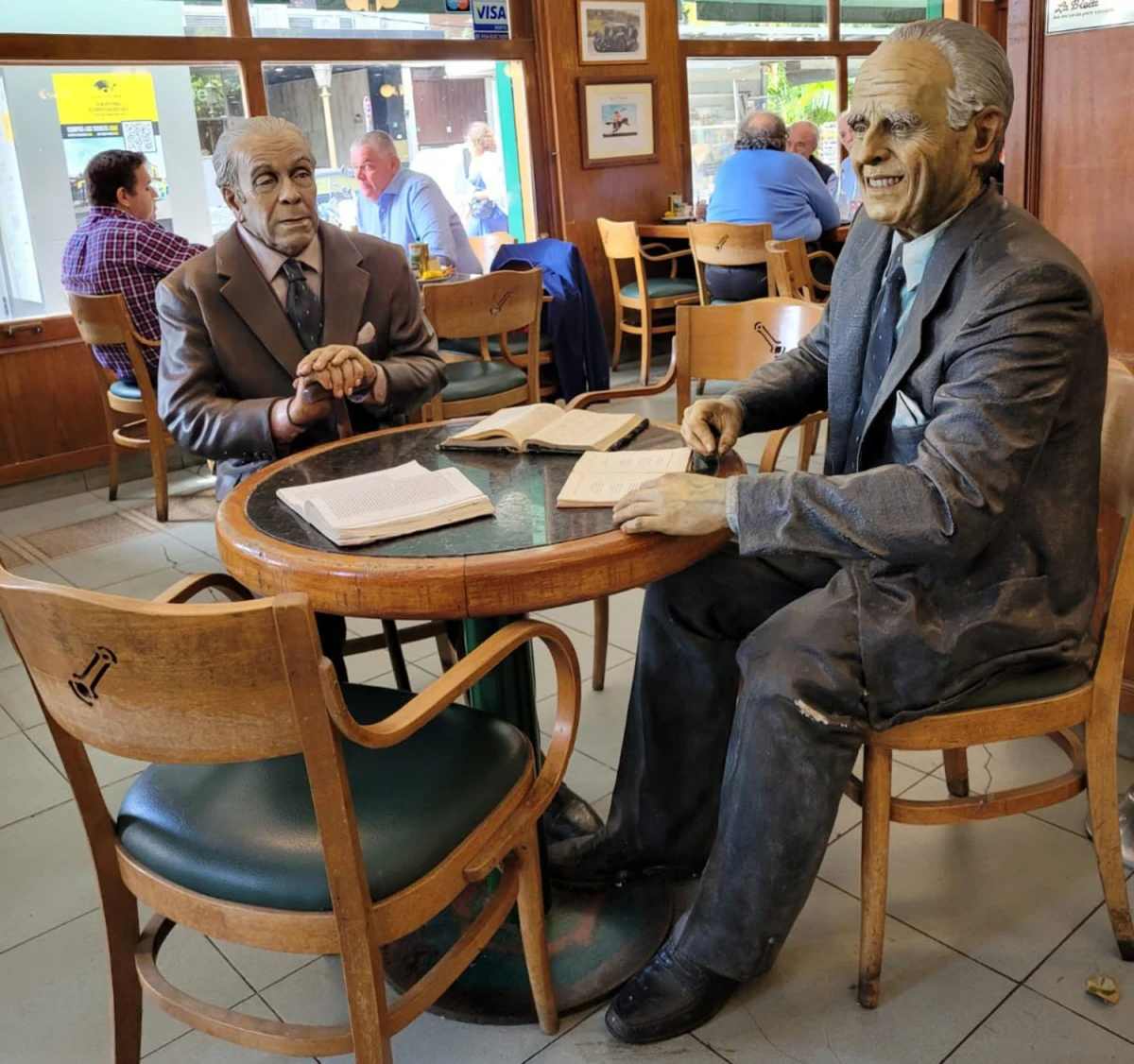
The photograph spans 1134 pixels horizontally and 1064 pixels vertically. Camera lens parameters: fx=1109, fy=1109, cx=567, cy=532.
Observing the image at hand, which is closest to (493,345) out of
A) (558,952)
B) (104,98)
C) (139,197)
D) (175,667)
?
(139,197)

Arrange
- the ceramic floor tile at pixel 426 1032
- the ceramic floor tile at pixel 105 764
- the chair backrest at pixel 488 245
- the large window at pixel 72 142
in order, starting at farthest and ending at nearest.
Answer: the chair backrest at pixel 488 245, the large window at pixel 72 142, the ceramic floor tile at pixel 105 764, the ceramic floor tile at pixel 426 1032

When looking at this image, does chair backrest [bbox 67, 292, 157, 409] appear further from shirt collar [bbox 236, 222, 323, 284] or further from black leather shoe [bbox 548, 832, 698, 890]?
black leather shoe [bbox 548, 832, 698, 890]

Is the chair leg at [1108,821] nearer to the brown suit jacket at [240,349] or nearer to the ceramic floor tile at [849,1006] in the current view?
the ceramic floor tile at [849,1006]

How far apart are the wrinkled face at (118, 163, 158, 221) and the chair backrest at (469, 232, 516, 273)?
5.37 feet

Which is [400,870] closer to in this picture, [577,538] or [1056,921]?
[577,538]

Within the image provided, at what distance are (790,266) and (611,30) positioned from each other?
2369 millimetres

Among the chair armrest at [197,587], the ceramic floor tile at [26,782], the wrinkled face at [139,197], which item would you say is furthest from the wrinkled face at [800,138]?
the chair armrest at [197,587]

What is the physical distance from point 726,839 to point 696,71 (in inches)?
245

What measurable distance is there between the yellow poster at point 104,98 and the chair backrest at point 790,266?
2.79m

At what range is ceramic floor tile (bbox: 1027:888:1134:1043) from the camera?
154 cm

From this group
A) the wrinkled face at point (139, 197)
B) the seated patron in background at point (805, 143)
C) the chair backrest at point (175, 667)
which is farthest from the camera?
the seated patron in background at point (805, 143)

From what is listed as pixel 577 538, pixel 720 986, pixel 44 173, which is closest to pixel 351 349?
pixel 577 538

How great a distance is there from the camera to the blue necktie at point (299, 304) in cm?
227

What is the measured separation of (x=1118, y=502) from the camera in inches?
64.1
